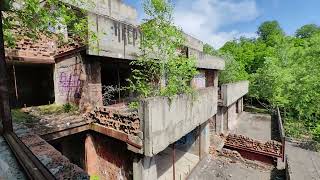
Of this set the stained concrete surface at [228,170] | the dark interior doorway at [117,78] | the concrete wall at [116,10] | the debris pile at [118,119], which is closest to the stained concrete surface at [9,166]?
the debris pile at [118,119]

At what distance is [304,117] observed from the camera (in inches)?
886

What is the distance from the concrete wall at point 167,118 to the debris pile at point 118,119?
0.35m

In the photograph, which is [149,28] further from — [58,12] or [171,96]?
[58,12]

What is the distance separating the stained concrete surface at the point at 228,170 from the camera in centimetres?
1100

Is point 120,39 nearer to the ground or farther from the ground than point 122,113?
farther from the ground

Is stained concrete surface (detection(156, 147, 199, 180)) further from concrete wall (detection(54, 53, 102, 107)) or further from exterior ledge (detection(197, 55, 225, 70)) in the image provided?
exterior ledge (detection(197, 55, 225, 70))

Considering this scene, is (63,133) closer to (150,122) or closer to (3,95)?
(150,122)

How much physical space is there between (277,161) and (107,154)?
35.8ft

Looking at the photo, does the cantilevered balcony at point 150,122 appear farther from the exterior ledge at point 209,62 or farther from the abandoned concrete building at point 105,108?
the exterior ledge at point 209,62

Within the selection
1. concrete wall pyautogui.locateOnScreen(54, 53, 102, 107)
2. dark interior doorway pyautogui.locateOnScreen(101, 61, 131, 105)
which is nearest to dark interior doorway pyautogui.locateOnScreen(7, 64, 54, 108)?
concrete wall pyautogui.locateOnScreen(54, 53, 102, 107)

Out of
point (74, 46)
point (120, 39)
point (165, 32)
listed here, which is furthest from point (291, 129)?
point (74, 46)

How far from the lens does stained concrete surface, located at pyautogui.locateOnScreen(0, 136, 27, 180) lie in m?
2.28

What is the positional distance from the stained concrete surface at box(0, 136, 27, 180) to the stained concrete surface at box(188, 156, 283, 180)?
8.90 metres

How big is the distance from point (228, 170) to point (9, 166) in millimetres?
11491
